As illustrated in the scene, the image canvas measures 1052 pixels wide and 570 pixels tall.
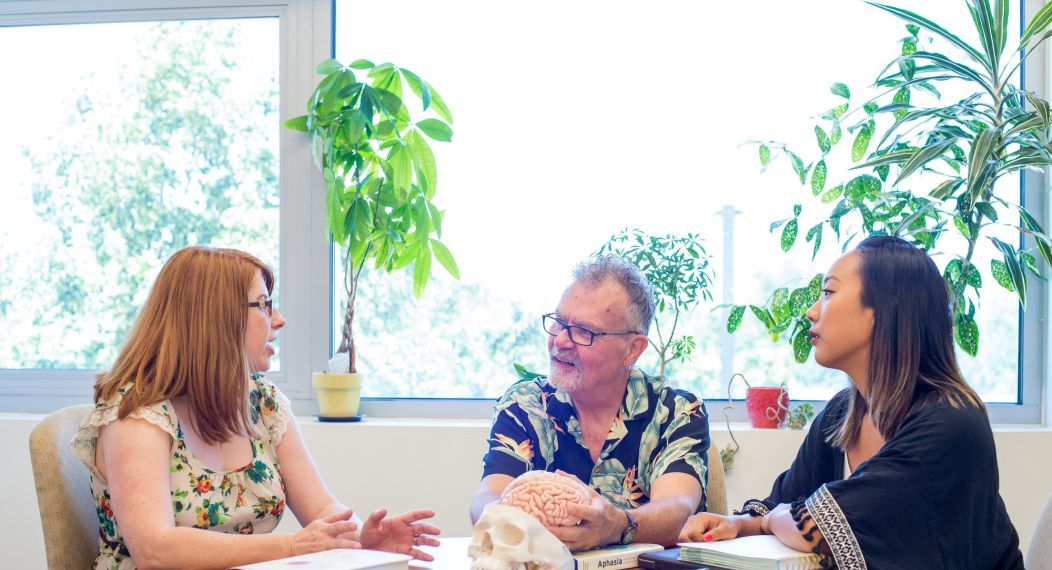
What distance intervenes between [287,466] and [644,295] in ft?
2.95

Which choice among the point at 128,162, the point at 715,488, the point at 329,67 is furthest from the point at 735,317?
the point at 128,162

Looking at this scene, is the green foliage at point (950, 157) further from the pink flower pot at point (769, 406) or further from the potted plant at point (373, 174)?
the potted plant at point (373, 174)

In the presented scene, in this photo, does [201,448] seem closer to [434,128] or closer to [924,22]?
[434,128]

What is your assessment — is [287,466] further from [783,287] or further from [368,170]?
[783,287]

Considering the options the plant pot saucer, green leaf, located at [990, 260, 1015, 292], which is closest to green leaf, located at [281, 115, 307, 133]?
the plant pot saucer

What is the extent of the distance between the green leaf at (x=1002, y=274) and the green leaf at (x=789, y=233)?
0.61 m

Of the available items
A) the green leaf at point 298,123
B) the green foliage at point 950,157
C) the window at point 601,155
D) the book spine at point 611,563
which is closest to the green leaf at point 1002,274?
the green foliage at point 950,157

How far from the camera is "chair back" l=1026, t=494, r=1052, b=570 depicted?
1.68 metres

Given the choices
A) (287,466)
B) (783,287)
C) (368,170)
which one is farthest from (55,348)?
(783,287)

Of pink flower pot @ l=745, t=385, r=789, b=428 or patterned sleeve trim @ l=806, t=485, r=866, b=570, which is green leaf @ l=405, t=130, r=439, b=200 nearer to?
pink flower pot @ l=745, t=385, r=789, b=428

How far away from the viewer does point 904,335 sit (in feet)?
6.20

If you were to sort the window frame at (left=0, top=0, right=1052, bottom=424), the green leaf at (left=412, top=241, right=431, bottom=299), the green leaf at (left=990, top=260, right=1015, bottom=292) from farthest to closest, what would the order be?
the window frame at (left=0, top=0, right=1052, bottom=424) < the green leaf at (left=412, top=241, right=431, bottom=299) < the green leaf at (left=990, top=260, right=1015, bottom=292)

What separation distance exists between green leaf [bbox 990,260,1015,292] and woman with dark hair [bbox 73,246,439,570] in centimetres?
209

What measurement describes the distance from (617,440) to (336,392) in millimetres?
1343
